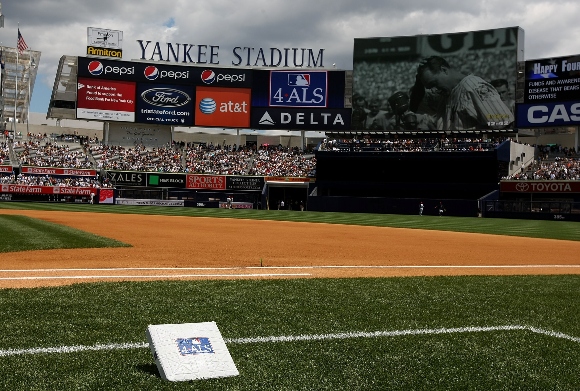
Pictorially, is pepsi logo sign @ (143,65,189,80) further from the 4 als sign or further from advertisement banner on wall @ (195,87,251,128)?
the 4 als sign

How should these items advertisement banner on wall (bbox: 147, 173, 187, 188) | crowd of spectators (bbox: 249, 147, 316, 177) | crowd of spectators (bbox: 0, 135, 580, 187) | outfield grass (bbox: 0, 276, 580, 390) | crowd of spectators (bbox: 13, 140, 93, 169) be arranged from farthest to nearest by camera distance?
crowd of spectators (bbox: 249, 147, 316, 177) < crowd of spectators (bbox: 13, 140, 93, 169) < advertisement banner on wall (bbox: 147, 173, 187, 188) < crowd of spectators (bbox: 0, 135, 580, 187) < outfield grass (bbox: 0, 276, 580, 390)

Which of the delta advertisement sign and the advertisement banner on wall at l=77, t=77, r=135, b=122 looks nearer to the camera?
the delta advertisement sign

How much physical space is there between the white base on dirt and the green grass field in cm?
8

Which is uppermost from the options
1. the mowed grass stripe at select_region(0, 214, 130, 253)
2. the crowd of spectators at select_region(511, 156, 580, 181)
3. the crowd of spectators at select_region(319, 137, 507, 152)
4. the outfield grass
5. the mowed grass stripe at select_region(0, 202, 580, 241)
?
the crowd of spectators at select_region(319, 137, 507, 152)

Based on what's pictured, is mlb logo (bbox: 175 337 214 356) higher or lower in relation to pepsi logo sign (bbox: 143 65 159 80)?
lower

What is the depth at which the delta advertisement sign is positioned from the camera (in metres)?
50.7

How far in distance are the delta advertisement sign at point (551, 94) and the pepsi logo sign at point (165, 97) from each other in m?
34.4

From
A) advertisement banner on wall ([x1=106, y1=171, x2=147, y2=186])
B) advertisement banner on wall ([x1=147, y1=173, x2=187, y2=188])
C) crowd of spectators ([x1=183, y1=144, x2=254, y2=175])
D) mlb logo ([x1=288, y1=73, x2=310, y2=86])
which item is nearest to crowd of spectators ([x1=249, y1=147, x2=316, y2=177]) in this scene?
crowd of spectators ([x1=183, y1=144, x2=254, y2=175])

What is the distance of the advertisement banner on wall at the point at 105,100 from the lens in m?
61.3

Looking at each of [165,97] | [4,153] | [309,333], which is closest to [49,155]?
[4,153]

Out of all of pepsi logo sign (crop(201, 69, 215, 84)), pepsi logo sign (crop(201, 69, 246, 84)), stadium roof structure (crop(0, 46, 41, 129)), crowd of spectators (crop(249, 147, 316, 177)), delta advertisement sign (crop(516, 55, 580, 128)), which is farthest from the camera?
stadium roof structure (crop(0, 46, 41, 129))

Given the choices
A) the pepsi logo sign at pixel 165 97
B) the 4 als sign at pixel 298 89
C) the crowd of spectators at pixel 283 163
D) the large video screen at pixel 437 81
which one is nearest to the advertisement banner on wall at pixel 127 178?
the pepsi logo sign at pixel 165 97

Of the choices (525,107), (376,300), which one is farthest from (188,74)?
(376,300)

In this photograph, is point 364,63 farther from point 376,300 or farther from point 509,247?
point 376,300
